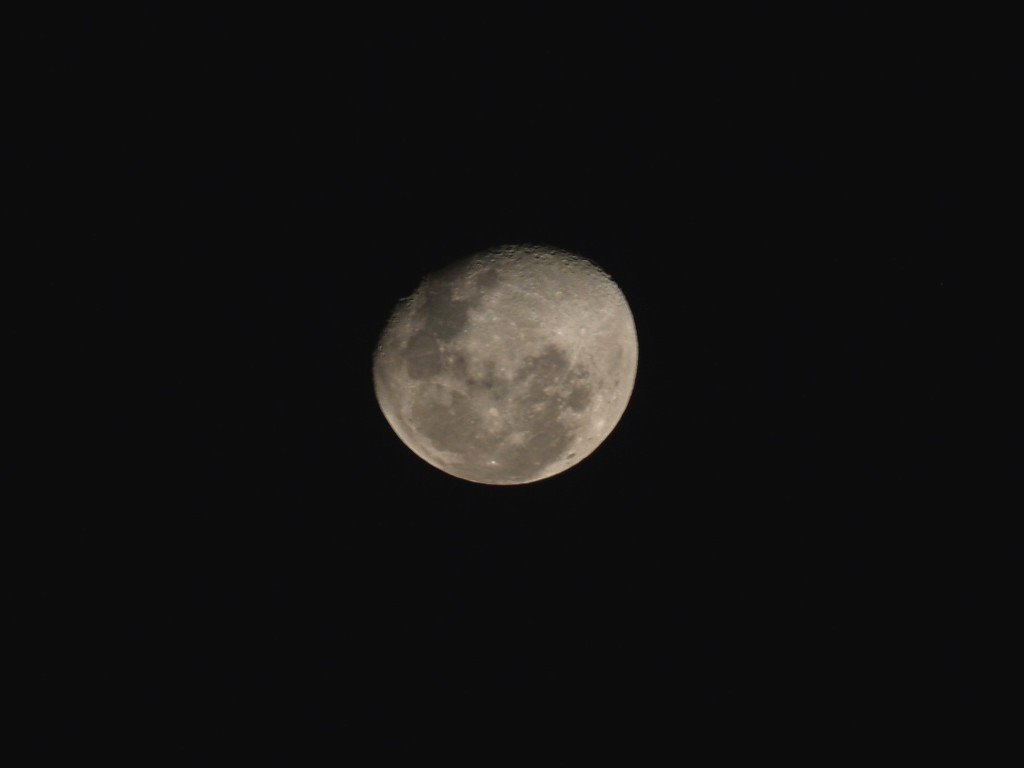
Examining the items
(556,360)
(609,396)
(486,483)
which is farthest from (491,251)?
(486,483)

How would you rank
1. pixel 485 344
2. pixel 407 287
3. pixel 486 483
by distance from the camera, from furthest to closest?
pixel 486 483 → pixel 407 287 → pixel 485 344

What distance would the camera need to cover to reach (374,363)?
3.70m

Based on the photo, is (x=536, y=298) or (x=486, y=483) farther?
(x=486, y=483)

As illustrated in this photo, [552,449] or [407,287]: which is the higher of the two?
[407,287]

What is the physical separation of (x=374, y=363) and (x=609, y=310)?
1.26 meters

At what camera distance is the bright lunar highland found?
3389 millimetres

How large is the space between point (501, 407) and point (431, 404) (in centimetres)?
36

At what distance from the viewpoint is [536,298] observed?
3414mm

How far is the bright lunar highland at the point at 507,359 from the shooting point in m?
3.39

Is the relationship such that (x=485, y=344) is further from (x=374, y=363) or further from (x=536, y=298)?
(x=374, y=363)

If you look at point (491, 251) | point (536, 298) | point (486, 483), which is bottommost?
point (486, 483)

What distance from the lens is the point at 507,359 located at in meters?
3.37

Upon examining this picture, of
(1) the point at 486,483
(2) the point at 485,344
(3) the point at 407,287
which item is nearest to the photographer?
(2) the point at 485,344

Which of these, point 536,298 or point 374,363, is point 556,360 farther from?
point 374,363
